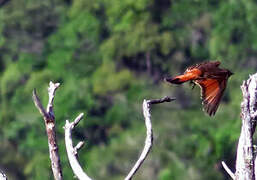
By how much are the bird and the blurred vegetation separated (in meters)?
18.3

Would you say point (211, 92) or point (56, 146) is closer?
point (56, 146)

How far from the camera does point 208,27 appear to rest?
1412 inches

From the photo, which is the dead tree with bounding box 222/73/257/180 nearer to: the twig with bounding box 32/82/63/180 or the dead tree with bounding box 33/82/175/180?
the dead tree with bounding box 33/82/175/180

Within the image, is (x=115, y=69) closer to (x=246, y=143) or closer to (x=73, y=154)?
(x=73, y=154)

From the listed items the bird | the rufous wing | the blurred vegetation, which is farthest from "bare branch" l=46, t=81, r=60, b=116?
the blurred vegetation

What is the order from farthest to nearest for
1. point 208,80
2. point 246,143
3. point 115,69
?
point 115,69
point 208,80
point 246,143

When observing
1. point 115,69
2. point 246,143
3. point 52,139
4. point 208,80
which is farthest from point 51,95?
point 115,69

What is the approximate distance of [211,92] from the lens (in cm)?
600

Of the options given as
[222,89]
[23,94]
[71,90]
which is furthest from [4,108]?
[222,89]

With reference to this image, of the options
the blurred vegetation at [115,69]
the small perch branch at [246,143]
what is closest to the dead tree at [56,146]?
the small perch branch at [246,143]

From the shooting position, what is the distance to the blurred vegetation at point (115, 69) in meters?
27.5

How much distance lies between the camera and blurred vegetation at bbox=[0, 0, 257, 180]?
90.2 ft

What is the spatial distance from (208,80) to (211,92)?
8 centimetres

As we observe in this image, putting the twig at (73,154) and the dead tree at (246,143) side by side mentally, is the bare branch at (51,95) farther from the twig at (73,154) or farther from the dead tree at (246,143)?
the dead tree at (246,143)
